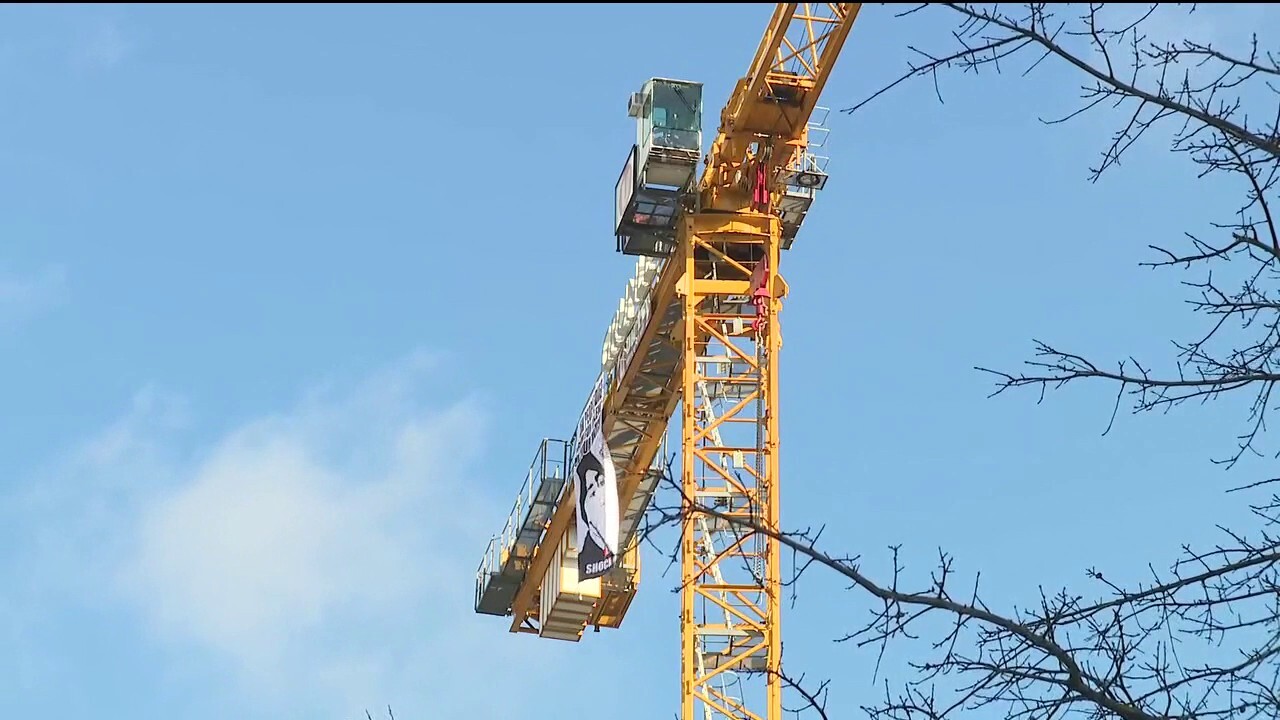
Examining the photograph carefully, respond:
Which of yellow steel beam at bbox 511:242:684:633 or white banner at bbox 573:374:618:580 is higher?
yellow steel beam at bbox 511:242:684:633

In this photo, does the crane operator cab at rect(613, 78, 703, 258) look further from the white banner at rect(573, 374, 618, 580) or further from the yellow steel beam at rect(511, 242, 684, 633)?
the white banner at rect(573, 374, 618, 580)

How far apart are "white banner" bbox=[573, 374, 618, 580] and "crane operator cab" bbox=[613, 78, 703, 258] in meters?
5.45

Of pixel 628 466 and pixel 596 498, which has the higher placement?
pixel 628 466

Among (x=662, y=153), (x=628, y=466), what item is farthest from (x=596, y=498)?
(x=662, y=153)

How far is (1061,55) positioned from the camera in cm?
977

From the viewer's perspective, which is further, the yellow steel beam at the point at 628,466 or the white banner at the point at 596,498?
the white banner at the point at 596,498

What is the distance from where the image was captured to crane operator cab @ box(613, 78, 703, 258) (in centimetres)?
4294

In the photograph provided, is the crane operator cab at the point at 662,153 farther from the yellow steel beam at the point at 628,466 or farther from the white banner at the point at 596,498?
the white banner at the point at 596,498

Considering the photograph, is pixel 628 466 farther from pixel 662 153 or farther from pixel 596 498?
pixel 662 153

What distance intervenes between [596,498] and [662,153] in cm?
839

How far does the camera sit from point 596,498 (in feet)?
158

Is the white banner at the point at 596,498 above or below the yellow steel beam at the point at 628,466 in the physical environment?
below

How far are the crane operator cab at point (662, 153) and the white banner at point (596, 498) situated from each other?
214 inches

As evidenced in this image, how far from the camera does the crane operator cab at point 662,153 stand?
42.9 m
